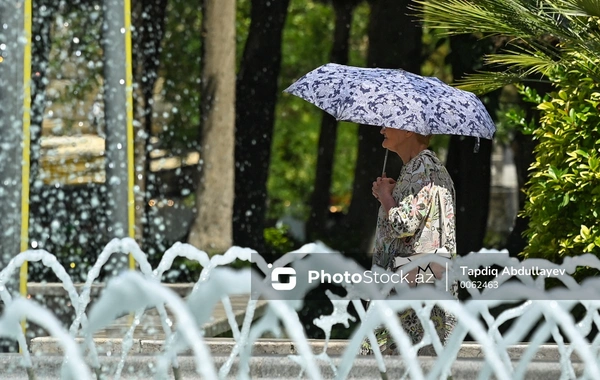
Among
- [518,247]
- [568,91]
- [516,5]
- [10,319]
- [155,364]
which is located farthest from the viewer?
[518,247]

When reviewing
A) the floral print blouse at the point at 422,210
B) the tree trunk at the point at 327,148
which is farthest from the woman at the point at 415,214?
the tree trunk at the point at 327,148

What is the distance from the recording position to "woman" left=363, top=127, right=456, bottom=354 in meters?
4.30

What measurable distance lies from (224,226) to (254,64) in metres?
1.47

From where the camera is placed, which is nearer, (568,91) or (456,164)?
(568,91)

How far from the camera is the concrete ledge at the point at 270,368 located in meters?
4.56

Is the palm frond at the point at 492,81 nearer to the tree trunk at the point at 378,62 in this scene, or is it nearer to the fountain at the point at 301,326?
the fountain at the point at 301,326

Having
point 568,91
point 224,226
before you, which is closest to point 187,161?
point 224,226

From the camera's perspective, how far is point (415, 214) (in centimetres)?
429

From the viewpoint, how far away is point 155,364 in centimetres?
477

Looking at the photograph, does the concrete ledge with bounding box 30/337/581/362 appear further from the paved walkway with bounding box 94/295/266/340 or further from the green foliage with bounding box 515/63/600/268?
the green foliage with bounding box 515/63/600/268

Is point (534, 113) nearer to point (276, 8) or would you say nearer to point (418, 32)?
point (418, 32)

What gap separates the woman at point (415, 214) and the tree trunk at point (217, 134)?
603 centimetres

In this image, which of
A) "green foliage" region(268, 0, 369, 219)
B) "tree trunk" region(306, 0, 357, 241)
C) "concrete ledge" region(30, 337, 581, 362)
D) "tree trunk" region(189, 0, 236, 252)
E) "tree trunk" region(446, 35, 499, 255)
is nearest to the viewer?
"concrete ledge" region(30, 337, 581, 362)

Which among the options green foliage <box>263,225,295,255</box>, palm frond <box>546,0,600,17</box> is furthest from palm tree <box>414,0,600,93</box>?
green foliage <box>263,225,295,255</box>
